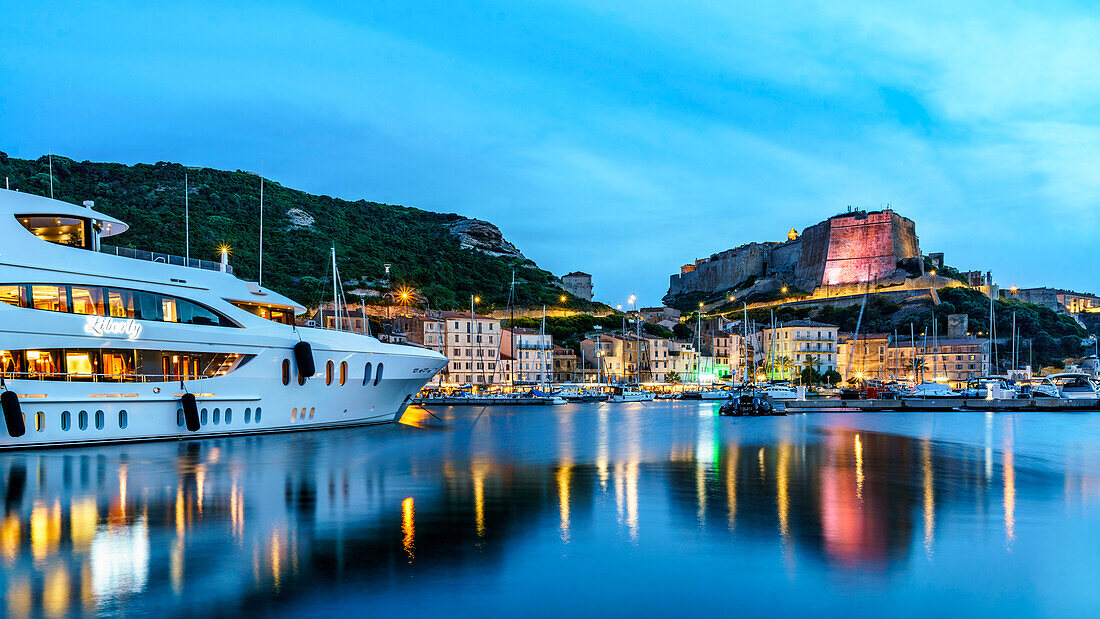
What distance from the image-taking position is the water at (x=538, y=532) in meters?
8.88

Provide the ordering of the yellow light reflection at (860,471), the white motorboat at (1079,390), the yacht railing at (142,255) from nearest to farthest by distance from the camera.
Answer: the yellow light reflection at (860,471) < the yacht railing at (142,255) < the white motorboat at (1079,390)

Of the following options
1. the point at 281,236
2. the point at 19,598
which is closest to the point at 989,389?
the point at 19,598

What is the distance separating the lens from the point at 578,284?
124 m

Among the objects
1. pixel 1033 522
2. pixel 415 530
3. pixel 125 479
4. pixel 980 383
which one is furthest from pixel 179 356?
pixel 980 383

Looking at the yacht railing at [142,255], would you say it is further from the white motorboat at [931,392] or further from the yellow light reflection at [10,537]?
the white motorboat at [931,392]

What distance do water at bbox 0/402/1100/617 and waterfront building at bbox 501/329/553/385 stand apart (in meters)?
52.6

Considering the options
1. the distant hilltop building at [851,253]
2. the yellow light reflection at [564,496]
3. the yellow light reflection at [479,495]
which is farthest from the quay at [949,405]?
the distant hilltop building at [851,253]

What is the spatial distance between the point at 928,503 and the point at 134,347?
20.7m

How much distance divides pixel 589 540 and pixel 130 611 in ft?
20.4

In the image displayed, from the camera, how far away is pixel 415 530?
40.0 ft

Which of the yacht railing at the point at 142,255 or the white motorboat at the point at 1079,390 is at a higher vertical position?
the yacht railing at the point at 142,255

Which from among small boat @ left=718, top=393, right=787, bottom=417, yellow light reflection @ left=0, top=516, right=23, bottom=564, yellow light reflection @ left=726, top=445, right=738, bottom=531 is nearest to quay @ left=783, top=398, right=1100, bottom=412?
small boat @ left=718, top=393, right=787, bottom=417

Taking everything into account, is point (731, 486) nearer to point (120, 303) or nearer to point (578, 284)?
point (120, 303)

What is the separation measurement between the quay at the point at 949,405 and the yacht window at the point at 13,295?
144ft
